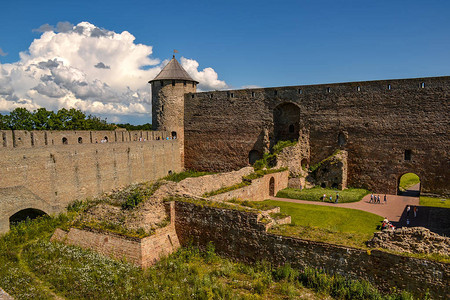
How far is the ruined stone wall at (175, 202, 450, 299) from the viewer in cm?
711

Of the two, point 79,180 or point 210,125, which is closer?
point 79,180

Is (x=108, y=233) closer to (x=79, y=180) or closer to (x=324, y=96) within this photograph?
(x=79, y=180)

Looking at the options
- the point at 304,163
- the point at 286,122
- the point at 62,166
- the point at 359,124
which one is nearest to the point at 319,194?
the point at 304,163

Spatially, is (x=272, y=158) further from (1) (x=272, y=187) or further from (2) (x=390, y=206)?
(2) (x=390, y=206)

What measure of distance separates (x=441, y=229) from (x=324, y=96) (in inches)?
466

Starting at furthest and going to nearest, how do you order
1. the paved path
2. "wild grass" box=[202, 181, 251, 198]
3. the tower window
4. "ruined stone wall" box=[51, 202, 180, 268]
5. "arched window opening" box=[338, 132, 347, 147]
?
"arched window opening" box=[338, 132, 347, 147] < the tower window < the paved path < "wild grass" box=[202, 181, 251, 198] < "ruined stone wall" box=[51, 202, 180, 268]

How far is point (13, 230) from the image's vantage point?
1314cm

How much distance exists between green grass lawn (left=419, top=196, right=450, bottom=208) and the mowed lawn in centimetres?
465

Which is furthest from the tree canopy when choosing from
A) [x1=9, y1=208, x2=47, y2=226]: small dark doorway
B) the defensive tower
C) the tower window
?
the tower window

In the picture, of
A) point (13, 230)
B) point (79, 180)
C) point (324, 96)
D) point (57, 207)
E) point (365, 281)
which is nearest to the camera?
point (365, 281)

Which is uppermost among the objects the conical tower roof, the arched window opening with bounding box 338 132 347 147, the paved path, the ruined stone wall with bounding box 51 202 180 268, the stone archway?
the conical tower roof

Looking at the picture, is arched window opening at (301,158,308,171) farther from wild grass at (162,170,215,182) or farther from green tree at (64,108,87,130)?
green tree at (64,108,87,130)

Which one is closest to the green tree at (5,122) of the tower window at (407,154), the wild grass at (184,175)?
the wild grass at (184,175)

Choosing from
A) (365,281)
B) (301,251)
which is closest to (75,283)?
(301,251)
